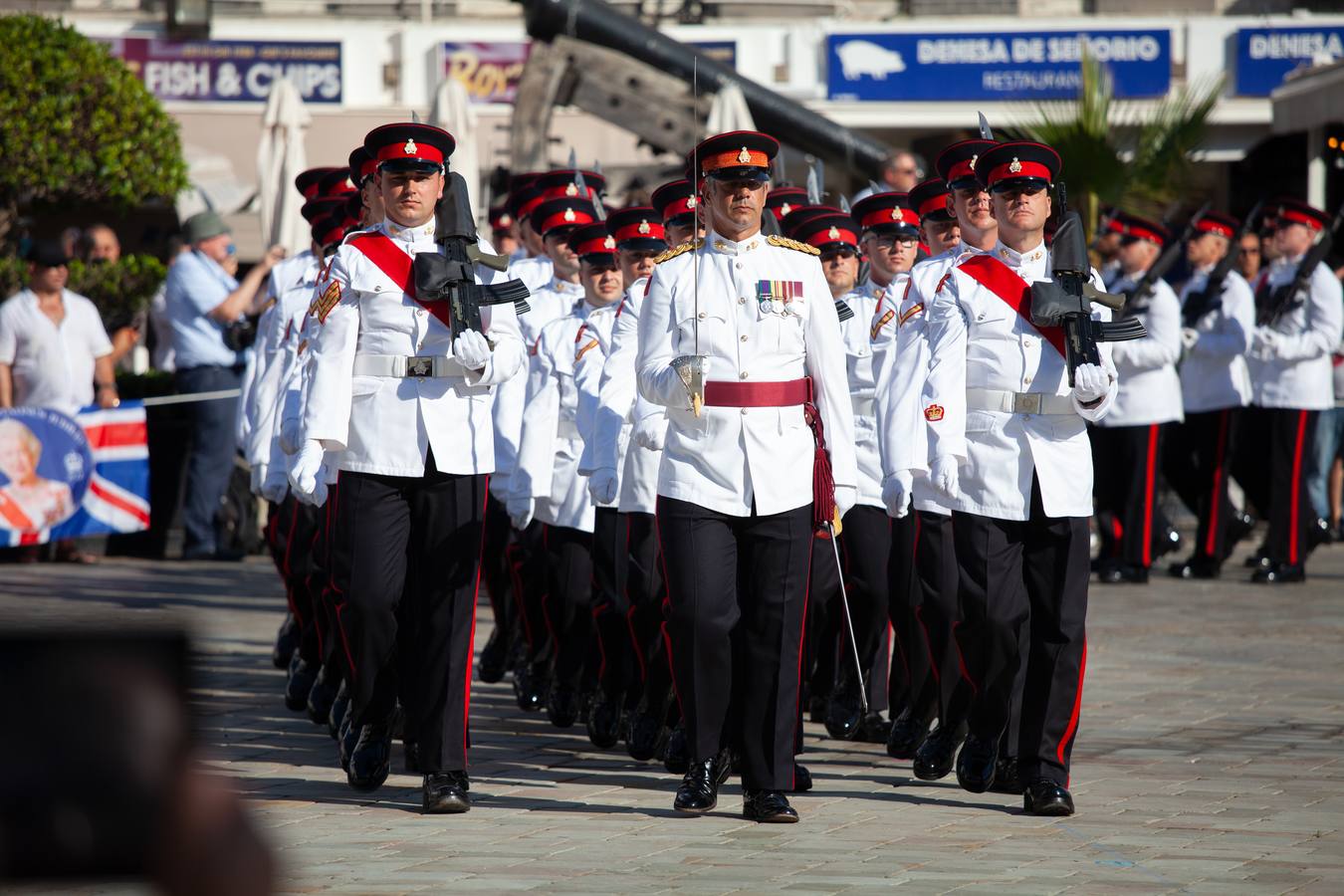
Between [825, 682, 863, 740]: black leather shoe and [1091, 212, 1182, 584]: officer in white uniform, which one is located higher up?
[1091, 212, 1182, 584]: officer in white uniform

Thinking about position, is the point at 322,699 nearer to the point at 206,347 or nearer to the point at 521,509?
the point at 521,509

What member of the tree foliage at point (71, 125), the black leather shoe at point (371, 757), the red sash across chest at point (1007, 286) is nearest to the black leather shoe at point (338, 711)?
the black leather shoe at point (371, 757)

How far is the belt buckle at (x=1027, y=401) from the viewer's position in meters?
6.46

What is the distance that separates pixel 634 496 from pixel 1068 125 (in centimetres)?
1098

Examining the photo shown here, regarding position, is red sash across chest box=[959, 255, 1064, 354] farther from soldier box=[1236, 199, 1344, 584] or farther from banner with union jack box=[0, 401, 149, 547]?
banner with union jack box=[0, 401, 149, 547]

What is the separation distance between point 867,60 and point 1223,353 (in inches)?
535

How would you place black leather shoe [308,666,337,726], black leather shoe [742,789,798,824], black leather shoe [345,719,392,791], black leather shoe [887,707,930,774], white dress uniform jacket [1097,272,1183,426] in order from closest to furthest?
black leather shoe [742,789,798,824] → black leather shoe [345,719,392,791] → black leather shoe [887,707,930,774] → black leather shoe [308,666,337,726] → white dress uniform jacket [1097,272,1183,426]

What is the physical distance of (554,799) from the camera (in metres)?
6.43

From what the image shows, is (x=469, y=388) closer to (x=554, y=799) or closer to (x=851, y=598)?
(x=554, y=799)

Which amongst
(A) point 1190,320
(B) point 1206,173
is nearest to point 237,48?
(B) point 1206,173

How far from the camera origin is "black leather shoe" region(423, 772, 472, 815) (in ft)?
20.2

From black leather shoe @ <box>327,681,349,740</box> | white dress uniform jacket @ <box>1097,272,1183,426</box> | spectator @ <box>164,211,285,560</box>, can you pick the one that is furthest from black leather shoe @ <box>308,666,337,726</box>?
spectator @ <box>164,211,285,560</box>

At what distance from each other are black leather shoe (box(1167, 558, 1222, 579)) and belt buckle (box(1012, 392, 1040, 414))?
282 inches

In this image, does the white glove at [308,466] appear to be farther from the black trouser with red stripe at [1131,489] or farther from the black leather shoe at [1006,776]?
the black trouser with red stripe at [1131,489]
